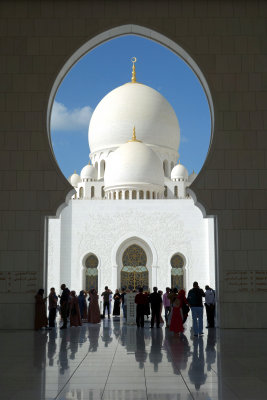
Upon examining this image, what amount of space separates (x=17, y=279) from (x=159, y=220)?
12.5m

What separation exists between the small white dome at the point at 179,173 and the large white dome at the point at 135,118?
1.35 meters

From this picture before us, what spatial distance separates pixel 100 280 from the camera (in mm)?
19594

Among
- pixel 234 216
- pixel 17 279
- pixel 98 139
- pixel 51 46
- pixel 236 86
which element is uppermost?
Answer: pixel 98 139

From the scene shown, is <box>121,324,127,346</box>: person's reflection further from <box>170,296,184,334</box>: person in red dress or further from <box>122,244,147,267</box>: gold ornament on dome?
<box>122,244,147,267</box>: gold ornament on dome

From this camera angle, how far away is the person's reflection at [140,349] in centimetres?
478

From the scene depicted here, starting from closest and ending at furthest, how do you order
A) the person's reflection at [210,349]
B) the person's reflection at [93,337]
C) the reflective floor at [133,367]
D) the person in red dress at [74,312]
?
the reflective floor at [133,367]
the person's reflection at [210,349]
the person's reflection at [93,337]
the person in red dress at [74,312]

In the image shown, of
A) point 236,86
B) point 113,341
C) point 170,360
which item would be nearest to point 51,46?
point 236,86

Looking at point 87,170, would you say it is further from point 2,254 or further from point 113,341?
point 113,341

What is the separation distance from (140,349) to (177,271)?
14288mm

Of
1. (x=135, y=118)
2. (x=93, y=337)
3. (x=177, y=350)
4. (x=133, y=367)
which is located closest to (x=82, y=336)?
(x=93, y=337)

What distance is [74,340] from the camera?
645 centimetres

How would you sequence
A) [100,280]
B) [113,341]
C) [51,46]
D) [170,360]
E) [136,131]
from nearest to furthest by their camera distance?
[170,360] → [113,341] → [51,46] → [100,280] → [136,131]

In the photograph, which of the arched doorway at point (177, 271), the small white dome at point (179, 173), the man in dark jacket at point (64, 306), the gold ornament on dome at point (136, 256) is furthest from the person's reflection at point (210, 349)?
the small white dome at point (179, 173)

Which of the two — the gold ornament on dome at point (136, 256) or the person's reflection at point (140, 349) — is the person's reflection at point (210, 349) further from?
the gold ornament on dome at point (136, 256)
